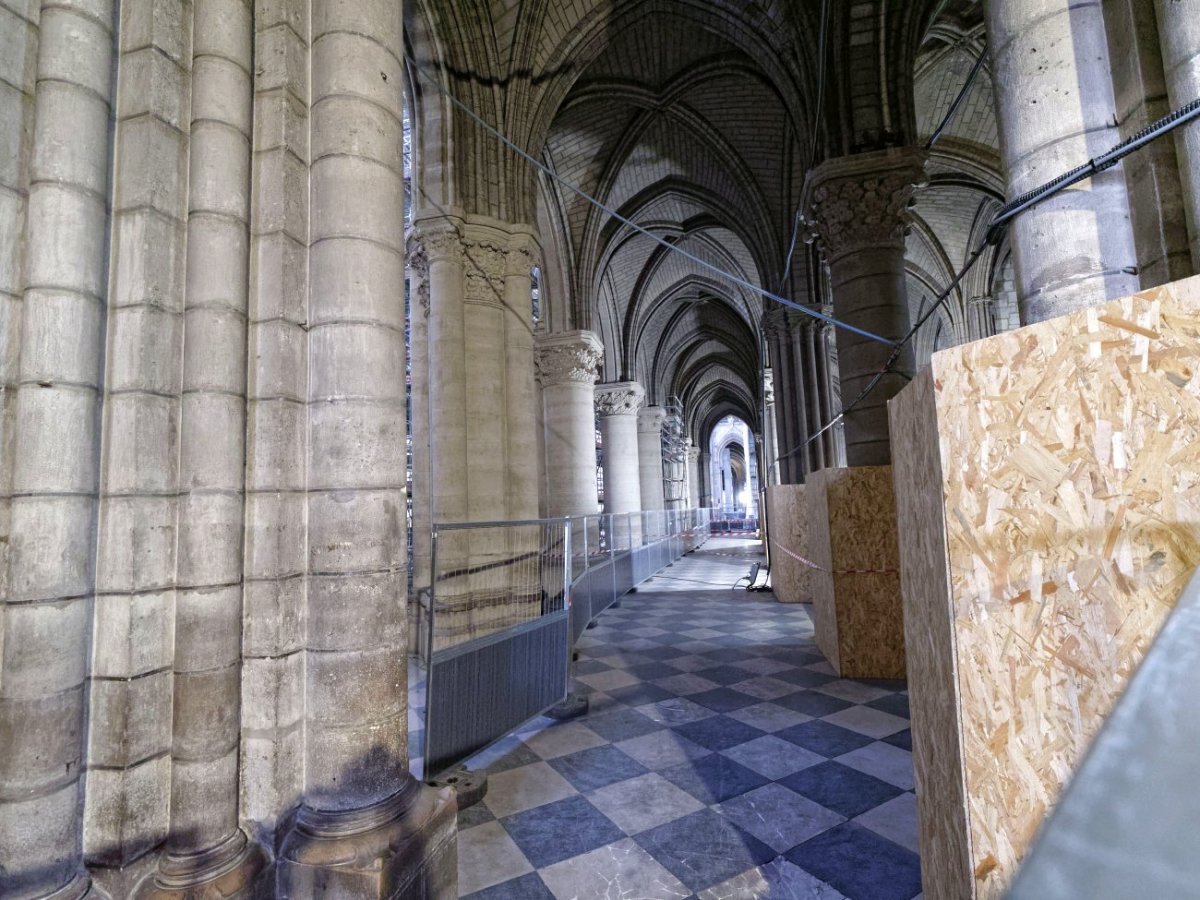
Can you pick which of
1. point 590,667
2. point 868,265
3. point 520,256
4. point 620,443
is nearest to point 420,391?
point 520,256

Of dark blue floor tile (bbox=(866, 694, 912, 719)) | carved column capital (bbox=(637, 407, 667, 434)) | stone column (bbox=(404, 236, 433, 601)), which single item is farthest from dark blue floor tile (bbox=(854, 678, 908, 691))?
carved column capital (bbox=(637, 407, 667, 434))

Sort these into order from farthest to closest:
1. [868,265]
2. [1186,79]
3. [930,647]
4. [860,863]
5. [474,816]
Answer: [868,265] → [474,816] → [860,863] → [1186,79] → [930,647]

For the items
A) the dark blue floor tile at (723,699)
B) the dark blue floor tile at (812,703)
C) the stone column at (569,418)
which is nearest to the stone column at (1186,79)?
the dark blue floor tile at (812,703)

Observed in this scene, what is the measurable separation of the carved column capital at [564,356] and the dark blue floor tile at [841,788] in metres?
9.14

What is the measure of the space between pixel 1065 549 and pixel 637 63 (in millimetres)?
12666

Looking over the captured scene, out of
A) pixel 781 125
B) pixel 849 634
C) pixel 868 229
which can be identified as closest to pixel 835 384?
pixel 781 125

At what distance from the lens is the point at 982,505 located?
1319mm

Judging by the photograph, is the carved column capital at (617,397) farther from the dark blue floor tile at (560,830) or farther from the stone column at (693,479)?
the stone column at (693,479)

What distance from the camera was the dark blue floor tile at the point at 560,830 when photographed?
278 cm

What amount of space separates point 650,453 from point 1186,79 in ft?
68.6

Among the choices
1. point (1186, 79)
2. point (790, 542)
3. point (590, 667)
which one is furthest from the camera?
point (790, 542)

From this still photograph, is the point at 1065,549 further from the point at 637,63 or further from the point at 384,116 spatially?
the point at 637,63

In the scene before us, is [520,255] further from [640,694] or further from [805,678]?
[805,678]

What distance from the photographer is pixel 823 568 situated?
5832mm
